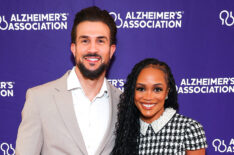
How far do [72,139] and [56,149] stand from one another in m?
0.13

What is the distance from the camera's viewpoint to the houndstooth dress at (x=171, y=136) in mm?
1705

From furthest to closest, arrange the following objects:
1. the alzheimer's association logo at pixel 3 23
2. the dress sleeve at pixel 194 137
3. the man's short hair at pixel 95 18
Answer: the alzheimer's association logo at pixel 3 23 → the man's short hair at pixel 95 18 → the dress sleeve at pixel 194 137

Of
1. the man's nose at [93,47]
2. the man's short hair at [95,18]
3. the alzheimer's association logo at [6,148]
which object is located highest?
the man's short hair at [95,18]

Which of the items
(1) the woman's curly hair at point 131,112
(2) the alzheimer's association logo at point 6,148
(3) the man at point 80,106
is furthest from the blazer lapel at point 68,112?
(2) the alzheimer's association logo at point 6,148

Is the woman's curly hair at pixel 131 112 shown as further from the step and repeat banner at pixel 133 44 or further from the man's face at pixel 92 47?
the step and repeat banner at pixel 133 44

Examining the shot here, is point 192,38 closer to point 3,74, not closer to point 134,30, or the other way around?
point 134,30

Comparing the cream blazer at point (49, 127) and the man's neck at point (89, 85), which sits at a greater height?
the man's neck at point (89, 85)

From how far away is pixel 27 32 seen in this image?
8.00 ft

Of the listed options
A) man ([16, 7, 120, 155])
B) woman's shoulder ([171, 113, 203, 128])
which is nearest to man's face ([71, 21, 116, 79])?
man ([16, 7, 120, 155])

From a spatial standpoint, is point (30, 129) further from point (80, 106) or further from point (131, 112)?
point (131, 112)

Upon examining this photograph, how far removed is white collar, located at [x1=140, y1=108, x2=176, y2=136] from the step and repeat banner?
0.70 meters

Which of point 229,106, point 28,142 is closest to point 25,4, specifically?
point 28,142

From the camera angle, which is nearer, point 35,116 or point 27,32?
point 35,116

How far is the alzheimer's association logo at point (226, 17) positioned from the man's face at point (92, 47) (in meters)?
1.12
